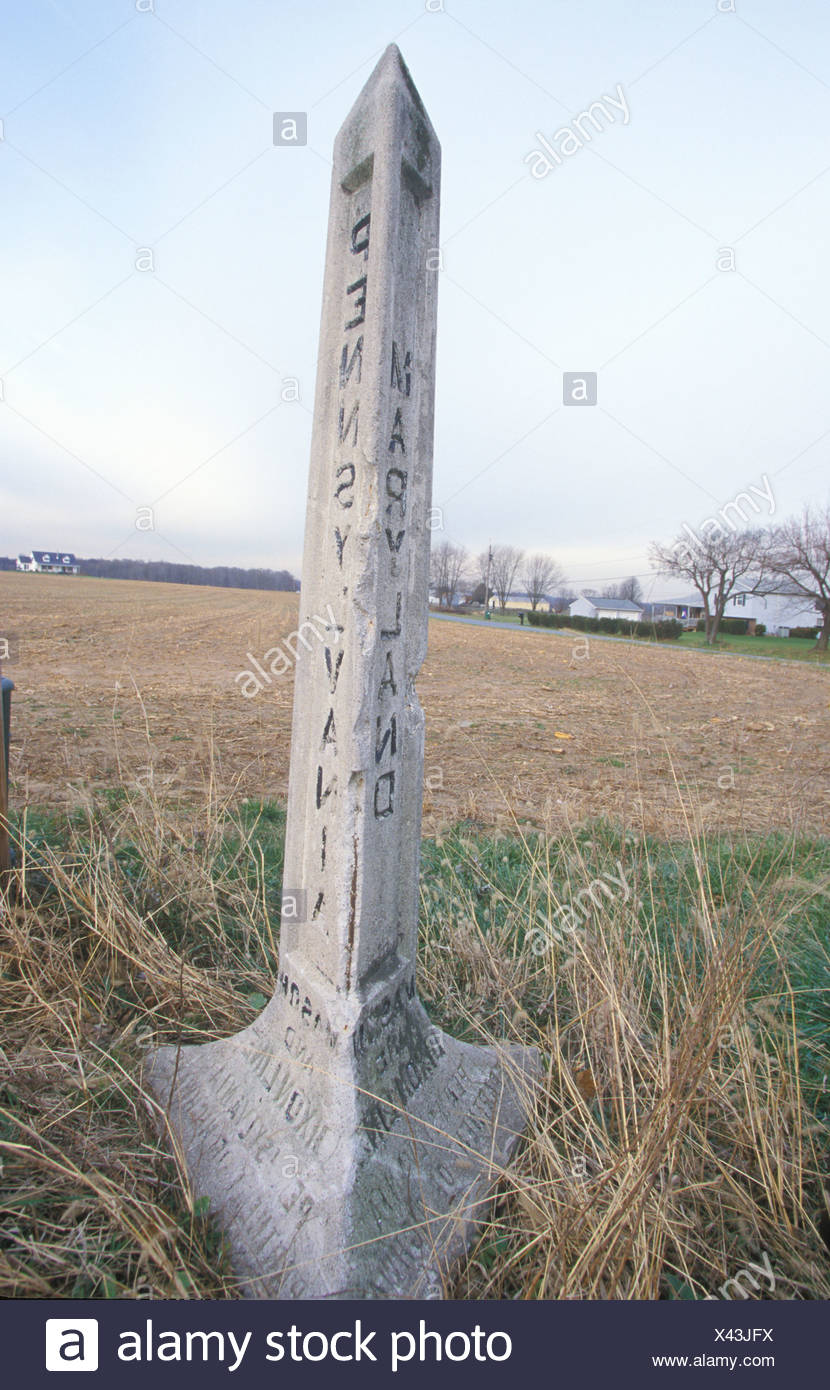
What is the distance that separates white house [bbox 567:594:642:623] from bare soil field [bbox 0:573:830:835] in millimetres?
48059

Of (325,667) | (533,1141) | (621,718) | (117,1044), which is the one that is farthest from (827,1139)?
(621,718)

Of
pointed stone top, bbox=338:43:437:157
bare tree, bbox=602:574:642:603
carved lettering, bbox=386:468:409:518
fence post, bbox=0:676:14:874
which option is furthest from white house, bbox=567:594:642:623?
carved lettering, bbox=386:468:409:518

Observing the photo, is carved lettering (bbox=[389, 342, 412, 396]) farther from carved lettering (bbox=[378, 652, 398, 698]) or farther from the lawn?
the lawn

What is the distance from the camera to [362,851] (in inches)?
68.9

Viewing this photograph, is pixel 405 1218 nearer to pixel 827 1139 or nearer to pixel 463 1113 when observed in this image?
pixel 463 1113

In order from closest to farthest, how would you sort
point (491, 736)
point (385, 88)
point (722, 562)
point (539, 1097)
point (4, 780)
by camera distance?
point (385, 88) < point (539, 1097) < point (4, 780) < point (491, 736) < point (722, 562)

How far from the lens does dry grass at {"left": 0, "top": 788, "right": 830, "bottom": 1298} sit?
1524 mm

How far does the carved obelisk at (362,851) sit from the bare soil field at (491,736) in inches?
39.5

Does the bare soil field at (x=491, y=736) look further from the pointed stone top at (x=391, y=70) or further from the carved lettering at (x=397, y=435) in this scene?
the pointed stone top at (x=391, y=70)

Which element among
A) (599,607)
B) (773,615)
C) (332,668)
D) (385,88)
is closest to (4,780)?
(332,668)

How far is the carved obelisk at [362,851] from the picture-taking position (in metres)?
1.67

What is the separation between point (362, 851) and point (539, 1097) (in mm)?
1011

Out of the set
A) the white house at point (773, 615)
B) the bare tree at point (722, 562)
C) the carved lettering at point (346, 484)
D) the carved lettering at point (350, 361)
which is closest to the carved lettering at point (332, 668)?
the carved lettering at point (346, 484)

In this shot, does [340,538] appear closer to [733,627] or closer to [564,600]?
[733,627]
